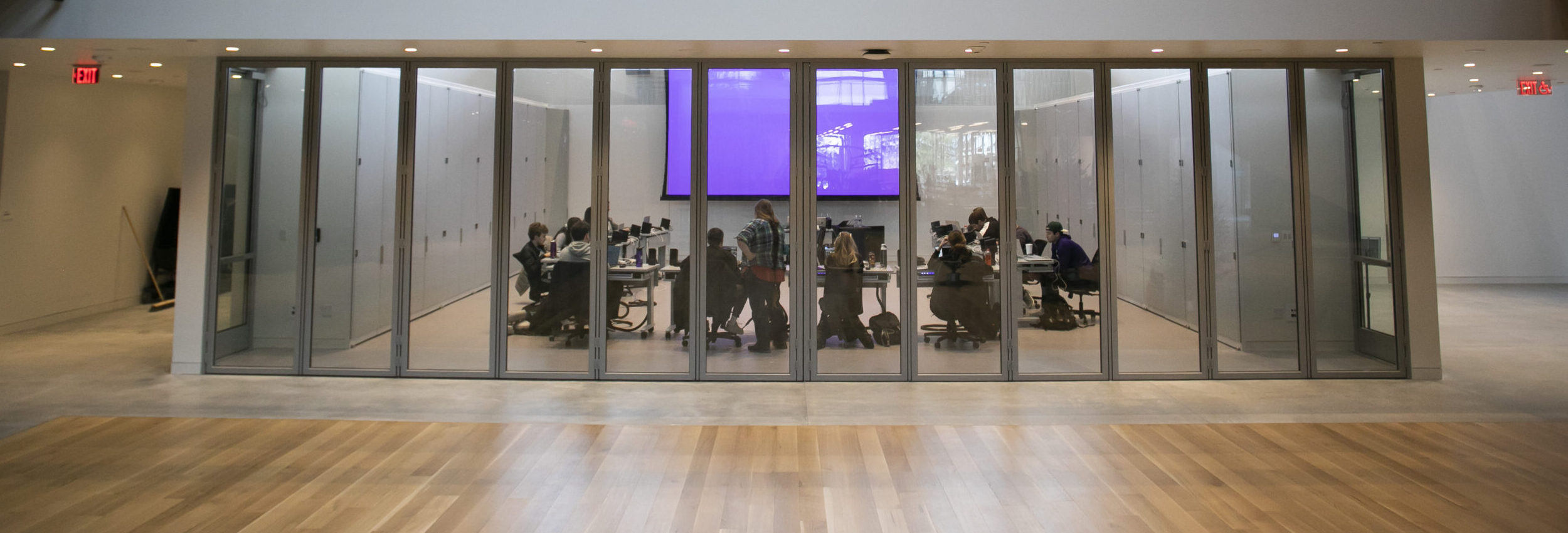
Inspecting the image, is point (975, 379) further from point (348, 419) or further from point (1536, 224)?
point (1536, 224)

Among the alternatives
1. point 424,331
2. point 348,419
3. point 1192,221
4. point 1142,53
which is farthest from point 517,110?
point 1192,221

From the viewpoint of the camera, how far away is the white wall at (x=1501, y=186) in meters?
13.1

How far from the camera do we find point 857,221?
6.19m

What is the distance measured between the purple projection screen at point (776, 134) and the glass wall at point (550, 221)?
2.22 feet

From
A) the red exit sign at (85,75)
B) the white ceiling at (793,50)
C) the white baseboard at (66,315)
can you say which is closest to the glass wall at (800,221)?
the white ceiling at (793,50)

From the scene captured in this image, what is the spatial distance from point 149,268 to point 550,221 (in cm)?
700

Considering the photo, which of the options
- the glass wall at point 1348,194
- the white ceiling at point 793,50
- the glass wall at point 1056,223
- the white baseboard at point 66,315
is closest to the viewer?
the white ceiling at point 793,50

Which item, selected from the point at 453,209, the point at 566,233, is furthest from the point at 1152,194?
the point at 453,209

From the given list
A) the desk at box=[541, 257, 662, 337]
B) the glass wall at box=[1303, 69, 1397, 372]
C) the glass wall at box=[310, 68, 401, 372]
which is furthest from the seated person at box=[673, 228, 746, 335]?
the glass wall at box=[1303, 69, 1397, 372]

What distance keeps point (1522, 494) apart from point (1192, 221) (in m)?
2.79

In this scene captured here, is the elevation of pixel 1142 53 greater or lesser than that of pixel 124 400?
greater

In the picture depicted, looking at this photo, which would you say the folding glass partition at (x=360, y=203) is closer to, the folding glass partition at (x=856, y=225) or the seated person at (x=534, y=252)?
the seated person at (x=534, y=252)

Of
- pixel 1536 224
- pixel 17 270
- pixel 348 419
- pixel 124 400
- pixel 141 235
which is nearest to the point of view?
pixel 348 419

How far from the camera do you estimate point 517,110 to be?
6211 millimetres
